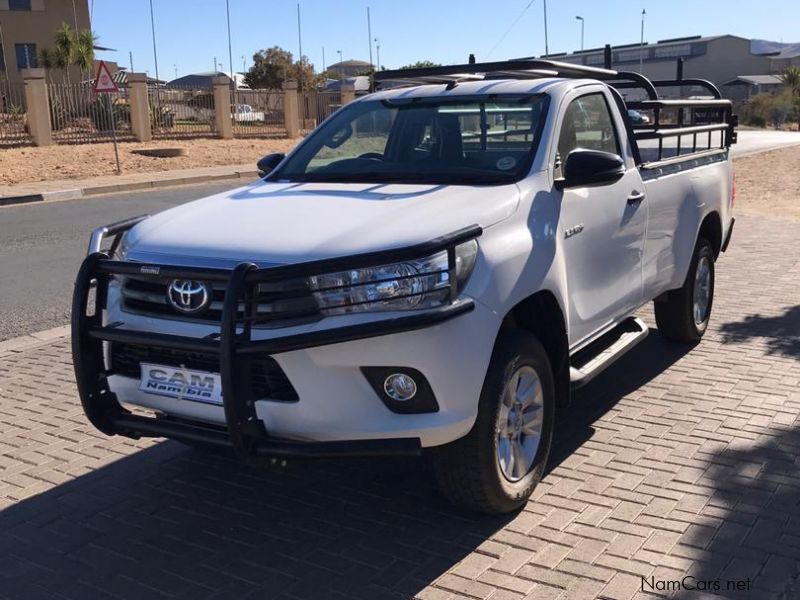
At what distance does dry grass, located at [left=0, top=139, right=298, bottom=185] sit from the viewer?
2216 cm

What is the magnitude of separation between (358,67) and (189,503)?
102 m

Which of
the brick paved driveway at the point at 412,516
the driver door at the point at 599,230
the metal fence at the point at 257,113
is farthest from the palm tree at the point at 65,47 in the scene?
the driver door at the point at 599,230

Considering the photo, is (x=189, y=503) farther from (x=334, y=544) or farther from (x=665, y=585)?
(x=665, y=585)

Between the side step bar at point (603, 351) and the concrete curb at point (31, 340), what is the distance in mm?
4396

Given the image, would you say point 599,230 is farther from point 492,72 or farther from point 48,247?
point 48,247

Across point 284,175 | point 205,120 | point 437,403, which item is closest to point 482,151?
point 284,175

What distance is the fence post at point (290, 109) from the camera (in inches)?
1314

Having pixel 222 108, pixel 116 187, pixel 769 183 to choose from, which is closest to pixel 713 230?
pixel 769 183

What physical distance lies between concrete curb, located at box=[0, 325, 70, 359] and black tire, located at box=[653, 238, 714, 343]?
4751mm

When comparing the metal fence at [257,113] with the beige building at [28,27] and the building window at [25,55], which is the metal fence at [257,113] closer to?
the beige building at [28,27]

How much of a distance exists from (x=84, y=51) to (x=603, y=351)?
48426 mm

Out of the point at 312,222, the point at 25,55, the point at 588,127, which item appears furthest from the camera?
the point at 25,55

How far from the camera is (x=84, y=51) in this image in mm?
→ 47812

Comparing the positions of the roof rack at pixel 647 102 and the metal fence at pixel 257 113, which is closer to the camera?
the roof rack at pixel 647 102
